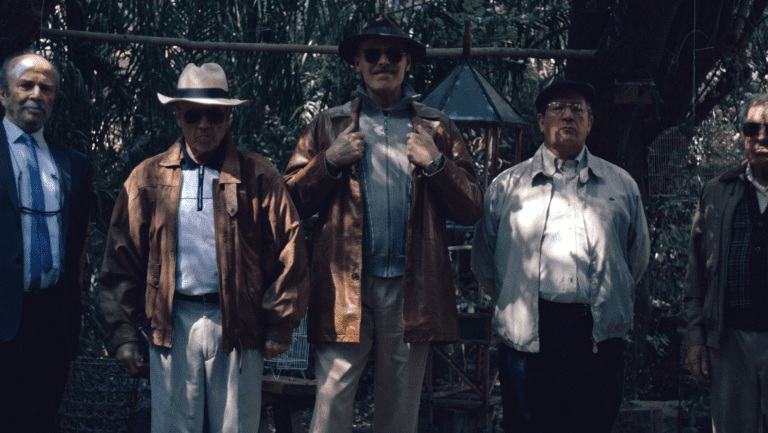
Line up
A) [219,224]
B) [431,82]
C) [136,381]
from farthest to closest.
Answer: [431,82]
[136,381]
[219,224]

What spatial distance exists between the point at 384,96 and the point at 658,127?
2814mm

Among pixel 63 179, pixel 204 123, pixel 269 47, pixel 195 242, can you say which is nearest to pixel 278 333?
pixel 195 242

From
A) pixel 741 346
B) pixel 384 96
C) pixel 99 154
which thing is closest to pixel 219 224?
pixel 384 96

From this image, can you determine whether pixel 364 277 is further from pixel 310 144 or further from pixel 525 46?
pixel 525 46

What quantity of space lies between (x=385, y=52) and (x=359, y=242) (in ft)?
3.17

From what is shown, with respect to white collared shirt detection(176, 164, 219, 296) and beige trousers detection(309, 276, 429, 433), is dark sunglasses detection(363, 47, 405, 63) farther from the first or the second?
beige trousers detection(309, 276, 429, 433)

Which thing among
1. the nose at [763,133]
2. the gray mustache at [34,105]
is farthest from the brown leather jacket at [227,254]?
the nose at [763,133]

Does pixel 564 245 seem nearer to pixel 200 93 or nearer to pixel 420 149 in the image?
pixel 420 149

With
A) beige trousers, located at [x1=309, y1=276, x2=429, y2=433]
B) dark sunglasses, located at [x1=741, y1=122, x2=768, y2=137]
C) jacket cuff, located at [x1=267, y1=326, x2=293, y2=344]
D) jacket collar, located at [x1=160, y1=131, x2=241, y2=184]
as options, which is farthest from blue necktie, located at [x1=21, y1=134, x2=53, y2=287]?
dark sunglasses, located at [x1=741, y1=122, x2=768, y2=137]

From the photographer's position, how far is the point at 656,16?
15.9ft

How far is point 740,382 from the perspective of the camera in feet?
13.3

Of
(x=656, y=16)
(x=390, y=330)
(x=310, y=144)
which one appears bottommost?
(x=390, y=330)

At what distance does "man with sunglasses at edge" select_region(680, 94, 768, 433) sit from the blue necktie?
321cm

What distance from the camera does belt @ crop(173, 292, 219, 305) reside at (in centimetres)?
369
